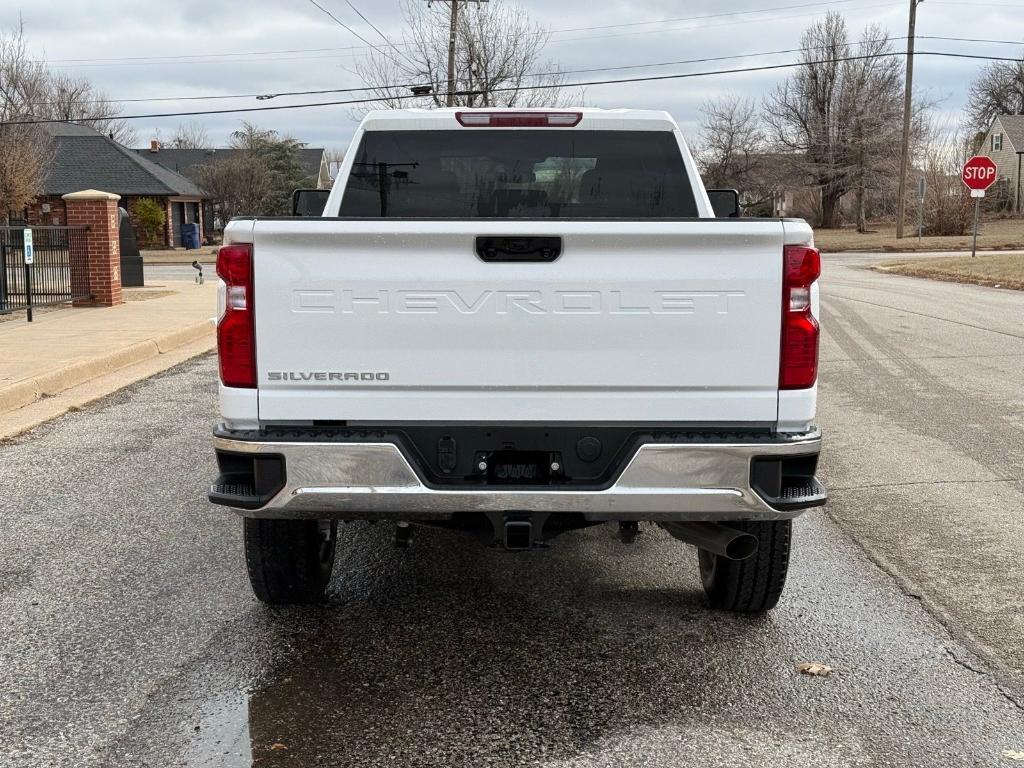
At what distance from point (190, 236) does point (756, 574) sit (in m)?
50.0

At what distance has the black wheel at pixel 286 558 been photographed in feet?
14.2

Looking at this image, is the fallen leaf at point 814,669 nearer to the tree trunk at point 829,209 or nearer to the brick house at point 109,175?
the brick house at point 109,175

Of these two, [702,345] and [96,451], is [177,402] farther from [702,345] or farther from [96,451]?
[702,345]

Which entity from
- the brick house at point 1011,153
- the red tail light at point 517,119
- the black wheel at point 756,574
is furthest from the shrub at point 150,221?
the brick house at point 1011,153

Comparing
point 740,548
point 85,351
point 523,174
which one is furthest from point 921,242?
point 740,548

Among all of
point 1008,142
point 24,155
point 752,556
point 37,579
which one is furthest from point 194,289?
point 1008,142

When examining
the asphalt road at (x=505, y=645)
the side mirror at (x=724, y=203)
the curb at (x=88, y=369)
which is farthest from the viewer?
the curb at (x=88, y=369)

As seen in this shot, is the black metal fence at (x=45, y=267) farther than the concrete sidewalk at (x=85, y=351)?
Yes

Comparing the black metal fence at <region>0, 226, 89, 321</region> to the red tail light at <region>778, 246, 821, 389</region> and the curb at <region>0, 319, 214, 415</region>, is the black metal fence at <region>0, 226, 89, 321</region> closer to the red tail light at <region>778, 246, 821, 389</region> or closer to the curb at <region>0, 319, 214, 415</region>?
the curb at <region>0, 319, 214, 415</region>

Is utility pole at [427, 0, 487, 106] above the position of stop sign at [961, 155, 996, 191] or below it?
above

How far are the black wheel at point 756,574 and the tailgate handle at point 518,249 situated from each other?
50.5 inches

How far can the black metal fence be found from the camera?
55.2 feet

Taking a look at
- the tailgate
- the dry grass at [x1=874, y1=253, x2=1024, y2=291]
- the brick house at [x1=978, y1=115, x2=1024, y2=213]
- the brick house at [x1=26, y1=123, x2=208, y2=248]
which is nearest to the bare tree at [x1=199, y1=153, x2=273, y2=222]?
the brick house at [x1=26, y1=123, x2=208, y2=248]

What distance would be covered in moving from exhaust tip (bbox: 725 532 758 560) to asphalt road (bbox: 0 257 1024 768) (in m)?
0.40
